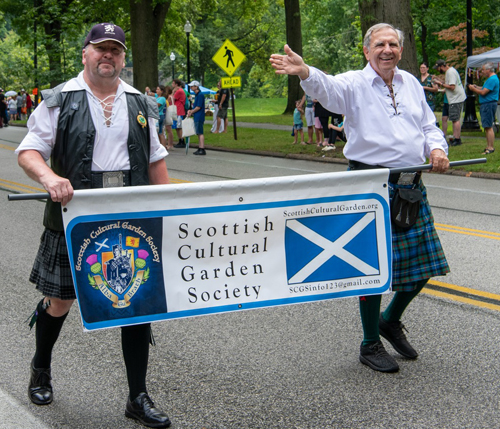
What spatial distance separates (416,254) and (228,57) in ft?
58.3

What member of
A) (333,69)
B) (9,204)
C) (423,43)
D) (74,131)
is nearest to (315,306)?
(74,131)

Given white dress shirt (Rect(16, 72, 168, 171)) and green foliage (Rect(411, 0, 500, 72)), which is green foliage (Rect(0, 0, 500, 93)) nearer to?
green foliage (Rect(411, 0, 500, 72))

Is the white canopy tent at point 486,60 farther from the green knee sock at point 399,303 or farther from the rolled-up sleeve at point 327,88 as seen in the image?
the rolled-up sleeve at point 327,88

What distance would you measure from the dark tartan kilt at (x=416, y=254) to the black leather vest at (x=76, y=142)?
152 centimetres

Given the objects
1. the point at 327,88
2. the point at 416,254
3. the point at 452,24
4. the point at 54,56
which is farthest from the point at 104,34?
the point at 452,24

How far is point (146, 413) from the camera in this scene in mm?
3709

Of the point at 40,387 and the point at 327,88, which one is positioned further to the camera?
the point at 327,88

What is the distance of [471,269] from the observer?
685 cm

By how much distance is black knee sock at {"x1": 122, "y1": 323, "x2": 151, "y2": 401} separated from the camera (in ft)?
12.2

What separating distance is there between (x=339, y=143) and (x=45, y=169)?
16548mm

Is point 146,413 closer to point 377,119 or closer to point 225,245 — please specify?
point 225,245

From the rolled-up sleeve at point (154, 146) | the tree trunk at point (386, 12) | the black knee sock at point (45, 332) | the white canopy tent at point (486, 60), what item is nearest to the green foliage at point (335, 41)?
the white canopy tent at point (486, 60)

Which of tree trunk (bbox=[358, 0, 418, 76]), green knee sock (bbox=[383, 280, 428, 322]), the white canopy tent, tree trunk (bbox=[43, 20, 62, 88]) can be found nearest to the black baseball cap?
green knee sock (bbox=[383, 280, 428, 322])

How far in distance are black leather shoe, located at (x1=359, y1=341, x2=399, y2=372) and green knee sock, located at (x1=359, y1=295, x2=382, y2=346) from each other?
1.4 inches
